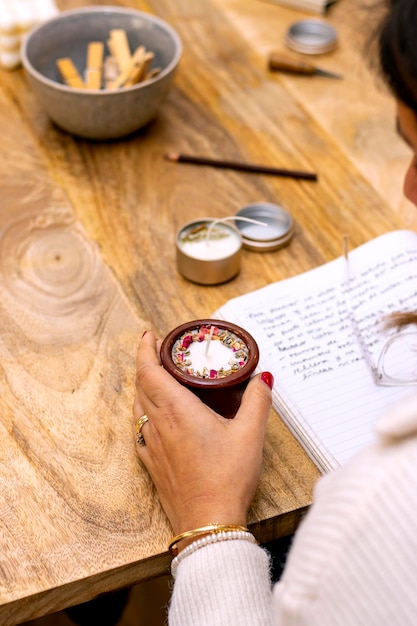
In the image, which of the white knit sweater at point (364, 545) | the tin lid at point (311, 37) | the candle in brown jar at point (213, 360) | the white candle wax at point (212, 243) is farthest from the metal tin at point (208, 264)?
the tin lid at point (311, 37)

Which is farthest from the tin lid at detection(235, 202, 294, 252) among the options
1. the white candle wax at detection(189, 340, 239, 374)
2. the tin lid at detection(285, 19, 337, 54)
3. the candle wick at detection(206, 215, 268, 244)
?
the tin lid at detection(285, 19, 337, 54)

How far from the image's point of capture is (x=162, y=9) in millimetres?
1815

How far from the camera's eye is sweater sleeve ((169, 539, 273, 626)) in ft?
2.55

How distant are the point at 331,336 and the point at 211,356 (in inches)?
8.4

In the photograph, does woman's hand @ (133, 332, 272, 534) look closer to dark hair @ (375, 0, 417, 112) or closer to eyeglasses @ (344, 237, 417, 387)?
eyeglasses @ (344, 237, 417, 387)

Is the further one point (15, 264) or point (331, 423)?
point (15, 264)

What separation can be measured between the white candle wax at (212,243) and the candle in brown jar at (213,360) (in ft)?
0.70

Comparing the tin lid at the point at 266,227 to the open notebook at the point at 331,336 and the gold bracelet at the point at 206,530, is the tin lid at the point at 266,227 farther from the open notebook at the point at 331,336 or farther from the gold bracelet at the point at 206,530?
the gold bracelet at the point at 206,530

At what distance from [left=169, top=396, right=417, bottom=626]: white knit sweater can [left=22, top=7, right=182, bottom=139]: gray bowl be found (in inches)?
34.9

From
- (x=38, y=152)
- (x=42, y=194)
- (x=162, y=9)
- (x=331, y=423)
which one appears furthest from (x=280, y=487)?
(x=162, y=9)

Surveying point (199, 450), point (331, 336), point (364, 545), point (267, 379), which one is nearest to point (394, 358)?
point (331, 336)

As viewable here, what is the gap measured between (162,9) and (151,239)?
843 millimetres

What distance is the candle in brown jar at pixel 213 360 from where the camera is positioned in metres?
0.89

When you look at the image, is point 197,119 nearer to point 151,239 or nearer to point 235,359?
point 151,239
